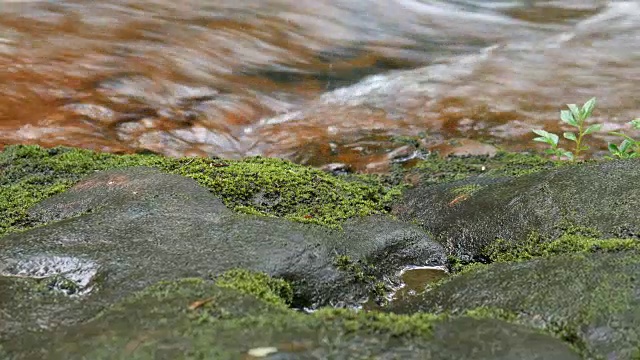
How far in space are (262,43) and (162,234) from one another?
7.04 m

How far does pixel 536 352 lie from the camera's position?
62.5 inches

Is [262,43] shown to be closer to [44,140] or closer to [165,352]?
[44,140]

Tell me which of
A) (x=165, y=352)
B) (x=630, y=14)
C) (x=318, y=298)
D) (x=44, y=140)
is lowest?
(x=44, y=140)

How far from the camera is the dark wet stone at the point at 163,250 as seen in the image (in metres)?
2.04

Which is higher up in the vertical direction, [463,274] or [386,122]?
[463,274]

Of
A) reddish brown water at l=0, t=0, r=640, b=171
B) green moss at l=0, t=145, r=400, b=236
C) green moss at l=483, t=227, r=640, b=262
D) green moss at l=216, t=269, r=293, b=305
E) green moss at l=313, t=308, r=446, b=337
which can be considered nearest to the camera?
green moss at l=313, t=308, r=446, b=337

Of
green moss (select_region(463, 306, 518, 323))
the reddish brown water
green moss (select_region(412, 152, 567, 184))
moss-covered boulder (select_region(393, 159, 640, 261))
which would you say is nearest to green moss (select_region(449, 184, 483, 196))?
moss-covered boulder (select_region(393, 159, 640, 261))

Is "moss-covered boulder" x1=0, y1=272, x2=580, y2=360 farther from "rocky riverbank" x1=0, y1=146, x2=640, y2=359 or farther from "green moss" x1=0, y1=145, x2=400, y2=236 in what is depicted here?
"green moss" x1=0, y1=145, x2=400, y2=236

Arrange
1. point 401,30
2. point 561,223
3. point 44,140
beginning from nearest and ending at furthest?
point 561,223
point 44,140
point 401,30

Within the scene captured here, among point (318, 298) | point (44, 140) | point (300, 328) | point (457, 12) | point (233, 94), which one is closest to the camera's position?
point (300, 328)

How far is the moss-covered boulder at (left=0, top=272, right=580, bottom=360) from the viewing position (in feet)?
5.10

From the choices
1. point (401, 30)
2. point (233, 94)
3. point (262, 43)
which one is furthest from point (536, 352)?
point (401, 30)

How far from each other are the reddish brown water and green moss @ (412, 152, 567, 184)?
1.14 metres

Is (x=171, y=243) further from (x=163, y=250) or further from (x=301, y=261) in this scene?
(x=301, y=261)
